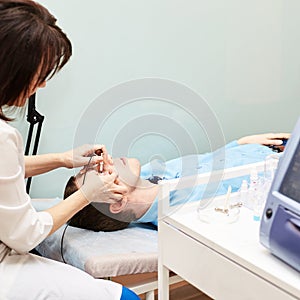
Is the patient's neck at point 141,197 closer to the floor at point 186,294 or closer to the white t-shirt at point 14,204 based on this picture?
the floor at point 186,294

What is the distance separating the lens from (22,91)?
1.10 m

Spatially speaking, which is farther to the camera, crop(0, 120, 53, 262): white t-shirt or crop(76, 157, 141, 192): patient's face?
crop(76, 157, 141, 192): patient's face

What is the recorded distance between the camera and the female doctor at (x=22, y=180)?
41.6 inches

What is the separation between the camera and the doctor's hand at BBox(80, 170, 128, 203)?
131 cm

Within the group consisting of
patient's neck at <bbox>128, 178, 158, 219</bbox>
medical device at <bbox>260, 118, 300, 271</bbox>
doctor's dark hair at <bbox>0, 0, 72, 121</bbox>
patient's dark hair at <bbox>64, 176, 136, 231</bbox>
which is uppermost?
doctor's dark hair at <bbox>0, 0, 72, 121</bbox>

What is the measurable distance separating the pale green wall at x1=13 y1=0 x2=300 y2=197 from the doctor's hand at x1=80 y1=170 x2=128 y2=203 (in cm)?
35

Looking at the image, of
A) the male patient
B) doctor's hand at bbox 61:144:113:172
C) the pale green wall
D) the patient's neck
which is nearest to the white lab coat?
the male patient

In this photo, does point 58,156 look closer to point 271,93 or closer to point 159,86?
point 159,86

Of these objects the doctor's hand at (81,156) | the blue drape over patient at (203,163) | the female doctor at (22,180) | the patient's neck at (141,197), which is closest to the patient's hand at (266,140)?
the blue drape over patient at (203,163)

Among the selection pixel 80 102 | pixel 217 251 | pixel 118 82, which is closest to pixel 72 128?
pixel 80 102

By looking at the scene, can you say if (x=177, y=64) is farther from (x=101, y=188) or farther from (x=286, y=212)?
(x=286, y=212)

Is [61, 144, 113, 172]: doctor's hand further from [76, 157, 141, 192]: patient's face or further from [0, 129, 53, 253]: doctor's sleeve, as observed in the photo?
[0, 129, 53, 253]: doctor's sleeve

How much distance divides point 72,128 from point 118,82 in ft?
0.92

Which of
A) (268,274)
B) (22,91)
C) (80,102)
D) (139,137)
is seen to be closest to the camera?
(268,274)
